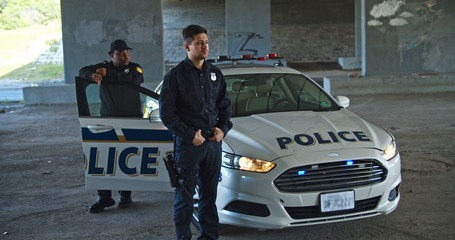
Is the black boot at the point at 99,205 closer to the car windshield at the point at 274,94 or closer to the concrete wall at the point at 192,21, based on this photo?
the car windshield at the point at 274,94

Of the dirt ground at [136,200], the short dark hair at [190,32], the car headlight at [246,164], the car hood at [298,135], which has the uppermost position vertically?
the short dark hair at [190,32]

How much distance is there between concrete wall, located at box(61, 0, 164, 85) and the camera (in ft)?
45.0

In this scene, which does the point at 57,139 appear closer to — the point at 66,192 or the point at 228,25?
the point at 66,192

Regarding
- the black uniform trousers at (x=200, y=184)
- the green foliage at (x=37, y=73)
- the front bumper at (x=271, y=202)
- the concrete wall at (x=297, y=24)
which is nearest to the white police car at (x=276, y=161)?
the front bumper at (x=271, y=202)

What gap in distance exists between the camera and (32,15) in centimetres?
3819

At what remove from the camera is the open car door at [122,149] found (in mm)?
4445

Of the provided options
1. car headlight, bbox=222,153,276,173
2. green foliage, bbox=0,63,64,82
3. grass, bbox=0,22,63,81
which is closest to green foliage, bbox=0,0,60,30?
grass, bbox=0,22,63,81

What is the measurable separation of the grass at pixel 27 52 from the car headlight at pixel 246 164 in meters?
24.7

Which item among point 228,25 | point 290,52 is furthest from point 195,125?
point 290,52

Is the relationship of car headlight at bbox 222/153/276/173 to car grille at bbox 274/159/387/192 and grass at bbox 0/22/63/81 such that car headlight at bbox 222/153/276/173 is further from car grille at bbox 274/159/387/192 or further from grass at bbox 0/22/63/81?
grass at bbox 0/22/63/81

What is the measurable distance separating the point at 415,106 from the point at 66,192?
29.5ft

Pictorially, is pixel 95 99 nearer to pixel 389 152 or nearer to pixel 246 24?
pixel 389 152

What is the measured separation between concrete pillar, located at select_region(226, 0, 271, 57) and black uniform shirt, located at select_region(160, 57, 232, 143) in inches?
573

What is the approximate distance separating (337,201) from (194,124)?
1271 millimetres
